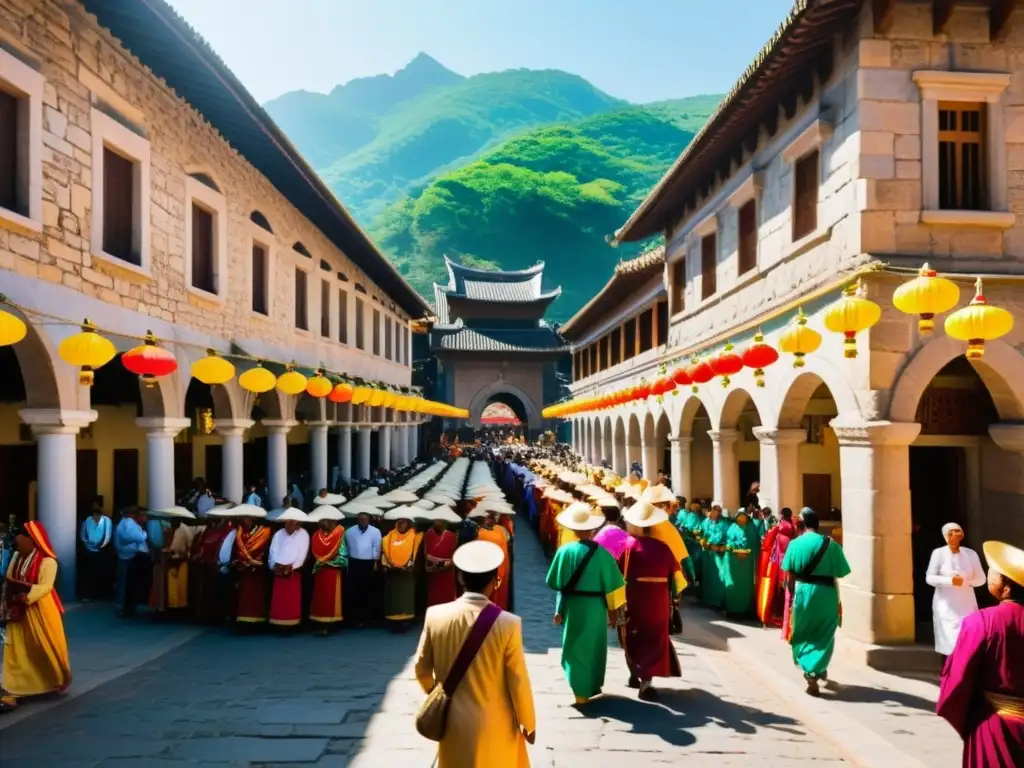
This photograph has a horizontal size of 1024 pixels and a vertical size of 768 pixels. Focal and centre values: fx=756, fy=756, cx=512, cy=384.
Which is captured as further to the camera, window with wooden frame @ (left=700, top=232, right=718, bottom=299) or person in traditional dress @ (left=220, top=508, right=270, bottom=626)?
window with wooden frame @ (left=700, top=232, right=718, bottom=299)

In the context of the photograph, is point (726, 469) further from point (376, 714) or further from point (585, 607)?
point (376, 714)

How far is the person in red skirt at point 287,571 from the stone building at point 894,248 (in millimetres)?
6792

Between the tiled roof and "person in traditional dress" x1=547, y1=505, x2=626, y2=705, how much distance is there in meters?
35.6

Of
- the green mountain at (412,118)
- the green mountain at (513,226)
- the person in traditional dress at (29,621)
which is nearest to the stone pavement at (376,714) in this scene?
the person in traditional dress at (29,621)

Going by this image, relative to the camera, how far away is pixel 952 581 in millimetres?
7762

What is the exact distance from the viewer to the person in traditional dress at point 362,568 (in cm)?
1025

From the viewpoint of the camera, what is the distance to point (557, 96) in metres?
176

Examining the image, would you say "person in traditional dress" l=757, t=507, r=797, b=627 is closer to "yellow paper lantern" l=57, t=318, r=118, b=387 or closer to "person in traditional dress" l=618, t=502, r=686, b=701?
"person in traditional dress" l=618, t=502, r=686, b=701

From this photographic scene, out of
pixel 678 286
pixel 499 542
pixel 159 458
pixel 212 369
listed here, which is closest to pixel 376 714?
pixel 499 542

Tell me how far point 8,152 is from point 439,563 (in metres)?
6.90

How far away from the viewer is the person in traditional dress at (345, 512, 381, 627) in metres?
10.2

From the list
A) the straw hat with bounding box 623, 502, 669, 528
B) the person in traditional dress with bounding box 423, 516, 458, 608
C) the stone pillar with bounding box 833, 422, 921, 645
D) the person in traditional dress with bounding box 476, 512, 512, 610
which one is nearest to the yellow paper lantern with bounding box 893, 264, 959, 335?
the stone pillar with bounding box 833, 422, 921, 645

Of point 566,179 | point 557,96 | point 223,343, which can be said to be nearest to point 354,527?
point 223,343

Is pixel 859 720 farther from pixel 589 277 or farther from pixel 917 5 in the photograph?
pixel 589 277
